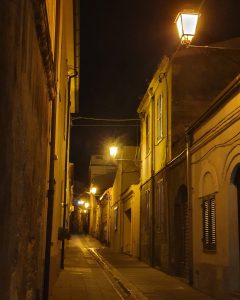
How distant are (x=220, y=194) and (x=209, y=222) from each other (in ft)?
4.13

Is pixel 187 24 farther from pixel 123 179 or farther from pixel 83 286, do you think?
pixel 123 179

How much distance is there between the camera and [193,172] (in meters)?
14.5

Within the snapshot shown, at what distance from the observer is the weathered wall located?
4.33 m

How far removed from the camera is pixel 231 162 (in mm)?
11320

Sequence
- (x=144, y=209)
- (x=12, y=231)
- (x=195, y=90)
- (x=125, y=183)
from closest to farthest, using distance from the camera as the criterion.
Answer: (x=12, y=231) → (x=195, y=90) → (x=144, y=209) → (x=125, y=183)

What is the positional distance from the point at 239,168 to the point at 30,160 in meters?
6.27

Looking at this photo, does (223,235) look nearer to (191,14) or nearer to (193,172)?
(193,172)

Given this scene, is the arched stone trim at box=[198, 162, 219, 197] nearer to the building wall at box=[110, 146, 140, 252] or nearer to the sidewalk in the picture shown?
the sidewalk

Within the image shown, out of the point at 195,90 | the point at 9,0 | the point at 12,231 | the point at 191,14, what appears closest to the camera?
the point at 9,0

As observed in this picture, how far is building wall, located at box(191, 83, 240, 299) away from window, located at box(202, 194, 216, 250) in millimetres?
171

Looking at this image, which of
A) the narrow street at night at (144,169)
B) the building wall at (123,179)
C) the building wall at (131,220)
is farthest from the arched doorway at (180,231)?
the building wall at (123,179)

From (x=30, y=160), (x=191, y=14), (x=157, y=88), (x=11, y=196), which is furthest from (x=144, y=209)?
(x=11, y=196)

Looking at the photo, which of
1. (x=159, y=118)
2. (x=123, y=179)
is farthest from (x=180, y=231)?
(x=123, y=179)

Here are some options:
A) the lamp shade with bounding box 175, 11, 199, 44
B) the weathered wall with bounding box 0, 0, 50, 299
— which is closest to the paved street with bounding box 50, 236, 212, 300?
the lamp shade with bounding box 175, 11, 199, 44
